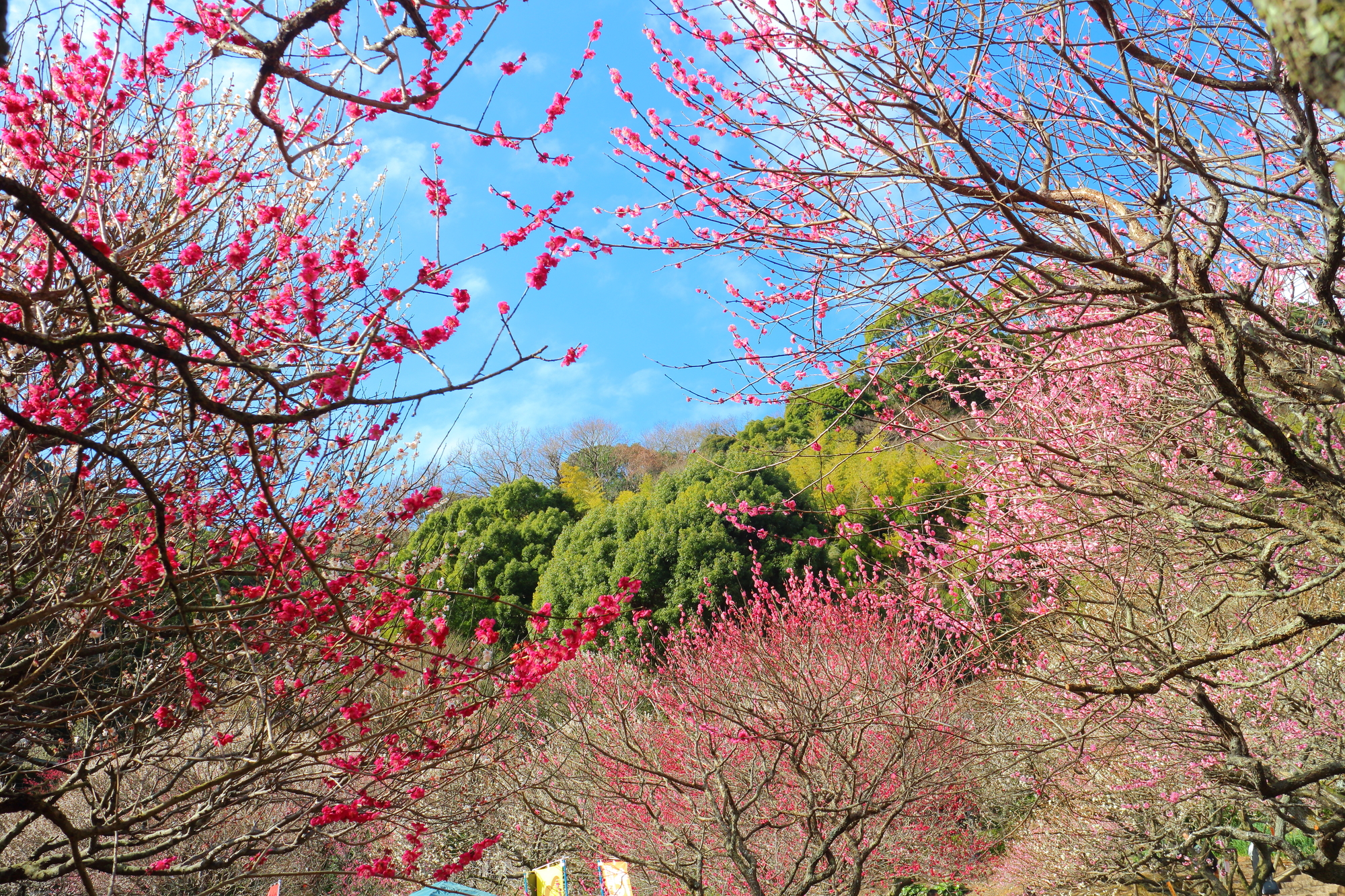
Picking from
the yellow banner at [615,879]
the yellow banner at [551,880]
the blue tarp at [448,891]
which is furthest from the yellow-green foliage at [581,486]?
the yellow banner at [615,879]

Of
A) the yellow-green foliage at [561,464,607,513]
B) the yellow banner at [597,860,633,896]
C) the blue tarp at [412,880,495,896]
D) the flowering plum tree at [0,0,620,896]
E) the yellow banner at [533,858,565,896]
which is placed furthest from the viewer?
the yellow-green foliage at [561,464,607,513]

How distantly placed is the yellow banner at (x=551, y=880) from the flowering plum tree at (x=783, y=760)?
273 millimetres

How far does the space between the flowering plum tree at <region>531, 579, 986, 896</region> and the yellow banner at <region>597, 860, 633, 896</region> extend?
14 cm

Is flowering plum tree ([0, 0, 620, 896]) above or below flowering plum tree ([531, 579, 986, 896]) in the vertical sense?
above

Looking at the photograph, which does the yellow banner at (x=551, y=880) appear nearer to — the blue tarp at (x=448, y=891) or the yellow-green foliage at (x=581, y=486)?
the blue tarp at (x=448, y=891)

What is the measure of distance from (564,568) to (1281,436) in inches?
529

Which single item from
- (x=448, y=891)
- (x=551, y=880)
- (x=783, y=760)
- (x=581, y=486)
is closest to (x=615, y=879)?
(x=551, y=880)

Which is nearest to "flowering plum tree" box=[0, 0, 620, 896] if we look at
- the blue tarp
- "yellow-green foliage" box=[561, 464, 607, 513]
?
the blue tarp

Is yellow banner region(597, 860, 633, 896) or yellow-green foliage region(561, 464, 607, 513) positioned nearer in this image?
yellow banner region(597, 860, 633, 896)

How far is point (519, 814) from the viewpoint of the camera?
30.3 ft

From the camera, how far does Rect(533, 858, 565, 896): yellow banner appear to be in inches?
201

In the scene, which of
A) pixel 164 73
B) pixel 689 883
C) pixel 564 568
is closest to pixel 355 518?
pixel 164 73

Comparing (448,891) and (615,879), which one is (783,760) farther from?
(448,891)

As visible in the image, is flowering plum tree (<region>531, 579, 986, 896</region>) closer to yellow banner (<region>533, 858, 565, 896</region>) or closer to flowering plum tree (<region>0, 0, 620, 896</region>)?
yellow banner (<region>533, 858, 565, 896</region>)
